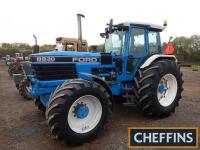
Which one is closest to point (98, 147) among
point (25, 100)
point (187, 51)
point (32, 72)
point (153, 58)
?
point (32, 72)

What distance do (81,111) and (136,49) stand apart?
2344mm

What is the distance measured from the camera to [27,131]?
546 centimetres

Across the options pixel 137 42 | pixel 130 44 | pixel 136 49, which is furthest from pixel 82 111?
pixel 137 42

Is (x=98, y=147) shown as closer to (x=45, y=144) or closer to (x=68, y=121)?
(x=68, y=121)

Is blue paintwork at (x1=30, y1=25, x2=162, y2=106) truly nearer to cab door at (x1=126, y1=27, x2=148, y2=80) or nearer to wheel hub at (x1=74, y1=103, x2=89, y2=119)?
cab door at (x1=126, y1=27, x2=148, y2=80)

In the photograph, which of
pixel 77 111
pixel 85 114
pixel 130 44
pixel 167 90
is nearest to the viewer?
pixel 77 111

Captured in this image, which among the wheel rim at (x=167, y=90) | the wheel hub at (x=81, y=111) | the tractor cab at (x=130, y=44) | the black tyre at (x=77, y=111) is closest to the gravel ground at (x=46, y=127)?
the black tyre at (x=77, y=111)

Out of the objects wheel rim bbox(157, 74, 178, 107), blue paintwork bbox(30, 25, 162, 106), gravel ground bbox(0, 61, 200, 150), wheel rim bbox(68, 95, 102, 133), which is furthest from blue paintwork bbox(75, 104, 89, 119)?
wheel rim bbox(157, 74, 178, 107)

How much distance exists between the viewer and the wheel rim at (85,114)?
467cm

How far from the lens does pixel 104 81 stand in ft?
17.3

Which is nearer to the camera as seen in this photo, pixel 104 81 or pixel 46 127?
pixel 104 81

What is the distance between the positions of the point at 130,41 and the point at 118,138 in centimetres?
235

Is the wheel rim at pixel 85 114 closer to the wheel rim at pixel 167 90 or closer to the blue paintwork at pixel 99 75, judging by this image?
the blue paintwork at pixel 99 75

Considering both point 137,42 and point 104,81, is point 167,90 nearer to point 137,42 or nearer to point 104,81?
point 137,42
